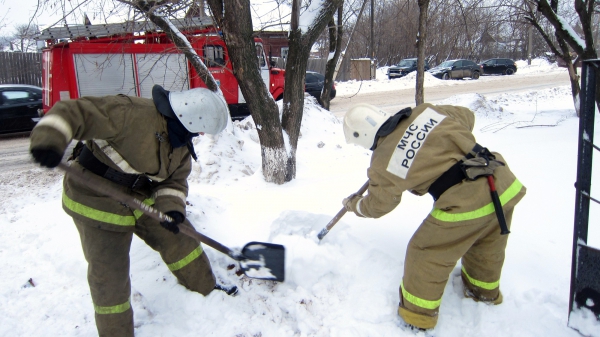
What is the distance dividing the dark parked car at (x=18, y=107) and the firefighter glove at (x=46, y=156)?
7.87 m

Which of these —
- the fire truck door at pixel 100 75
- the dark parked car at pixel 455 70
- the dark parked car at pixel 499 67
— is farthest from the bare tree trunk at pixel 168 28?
the dark parked car at pixel 499 67

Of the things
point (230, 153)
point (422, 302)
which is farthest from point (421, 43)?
point (422, 302)

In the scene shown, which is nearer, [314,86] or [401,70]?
[314,86]

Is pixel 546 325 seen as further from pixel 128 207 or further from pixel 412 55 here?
pixel 412 55

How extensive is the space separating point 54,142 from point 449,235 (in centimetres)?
205

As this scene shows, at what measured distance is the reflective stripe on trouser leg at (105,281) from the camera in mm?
2223

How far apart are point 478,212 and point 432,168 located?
0.35m

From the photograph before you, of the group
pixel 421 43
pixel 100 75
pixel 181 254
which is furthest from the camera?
pixel 100 75

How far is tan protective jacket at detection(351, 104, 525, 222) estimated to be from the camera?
2.18m

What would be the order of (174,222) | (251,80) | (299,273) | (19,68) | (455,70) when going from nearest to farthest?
(174,222), (299,273), (251,80), (19,68), (455,70)

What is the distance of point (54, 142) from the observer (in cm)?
184

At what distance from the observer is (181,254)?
103 inches

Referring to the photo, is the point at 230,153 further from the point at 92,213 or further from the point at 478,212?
the point at 478,212

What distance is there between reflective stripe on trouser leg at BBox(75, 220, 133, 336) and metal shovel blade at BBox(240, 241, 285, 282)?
80 centimetres
